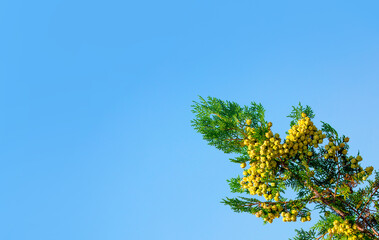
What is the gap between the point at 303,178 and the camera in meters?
8.23

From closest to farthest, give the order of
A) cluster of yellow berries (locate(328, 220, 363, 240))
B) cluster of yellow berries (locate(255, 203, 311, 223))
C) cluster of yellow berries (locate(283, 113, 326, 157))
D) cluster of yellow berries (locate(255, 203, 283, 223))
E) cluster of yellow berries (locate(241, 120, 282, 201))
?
cluster of yellow berries (locate(328, 220, 363, 240))
cluster of yellow berries (locate(255, 203, 311, 223))
cluster of yellow berries (locate(255, 203, 283, 223))
cluster of yellow berries (locate(241, 120, 282, 201))
cluster of yellow berries (locate(283, 113, 326, 157))

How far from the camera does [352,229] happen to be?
7.89m

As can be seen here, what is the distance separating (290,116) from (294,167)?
5.16 feet

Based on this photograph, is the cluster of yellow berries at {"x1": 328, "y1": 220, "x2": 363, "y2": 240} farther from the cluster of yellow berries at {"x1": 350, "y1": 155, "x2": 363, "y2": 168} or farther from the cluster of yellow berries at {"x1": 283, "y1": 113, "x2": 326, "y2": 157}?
the cluster of yellow berries at {"x1": 283, "y1": 113, "x2": 326, "y2": 157}

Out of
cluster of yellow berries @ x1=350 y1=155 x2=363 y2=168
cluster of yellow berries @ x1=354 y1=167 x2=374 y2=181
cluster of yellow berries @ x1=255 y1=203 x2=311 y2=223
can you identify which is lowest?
cluster of yellow berries @ x1=255 y1=203 x2=311 y2=223

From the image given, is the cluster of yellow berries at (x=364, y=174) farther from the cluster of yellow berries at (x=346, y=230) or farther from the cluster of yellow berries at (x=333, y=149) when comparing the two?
the cluster of yellow berries at (x=346, y=230)

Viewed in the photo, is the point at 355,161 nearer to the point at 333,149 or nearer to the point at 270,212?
the point at 333,149

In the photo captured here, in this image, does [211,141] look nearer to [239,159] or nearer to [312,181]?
[239,159]

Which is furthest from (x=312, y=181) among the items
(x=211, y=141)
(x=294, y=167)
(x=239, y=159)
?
(x=211, y=141)

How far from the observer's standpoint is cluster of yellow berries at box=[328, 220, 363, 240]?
25.6ft

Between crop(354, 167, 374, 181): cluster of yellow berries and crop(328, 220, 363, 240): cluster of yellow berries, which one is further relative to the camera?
crop(354, 167, 374, 181): cluster of yellow berries

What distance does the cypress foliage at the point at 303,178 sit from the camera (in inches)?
324

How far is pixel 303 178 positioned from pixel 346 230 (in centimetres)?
136

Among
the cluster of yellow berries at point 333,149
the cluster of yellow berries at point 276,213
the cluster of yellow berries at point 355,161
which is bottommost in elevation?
the cluster of yellow berries at point 276,213
